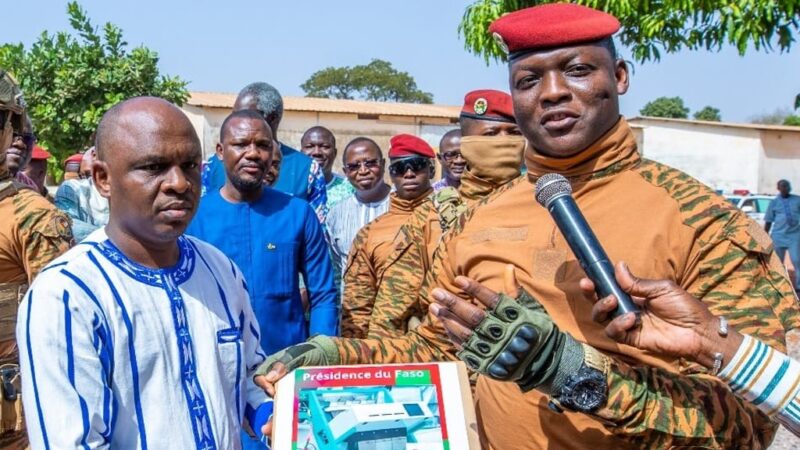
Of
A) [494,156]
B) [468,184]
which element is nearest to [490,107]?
[494,156]

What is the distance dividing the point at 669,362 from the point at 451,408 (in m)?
0.59

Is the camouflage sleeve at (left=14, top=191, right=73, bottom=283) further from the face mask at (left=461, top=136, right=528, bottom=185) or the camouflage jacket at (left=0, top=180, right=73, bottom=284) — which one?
the face mask at (left=461, top=136, right=528, bottom=185)

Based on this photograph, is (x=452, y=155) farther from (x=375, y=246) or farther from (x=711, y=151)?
(x=711, y=151)

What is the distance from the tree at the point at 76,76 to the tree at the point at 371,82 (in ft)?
168

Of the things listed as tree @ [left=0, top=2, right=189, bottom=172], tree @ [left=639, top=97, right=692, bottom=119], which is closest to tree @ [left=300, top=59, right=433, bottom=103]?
tree @ [left=639, top=97, right=692, bottom=119]

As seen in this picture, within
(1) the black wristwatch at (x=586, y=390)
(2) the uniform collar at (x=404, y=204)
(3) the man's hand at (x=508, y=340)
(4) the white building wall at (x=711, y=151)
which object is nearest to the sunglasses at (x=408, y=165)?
(2) the uniform collar at (x=404, y=204)

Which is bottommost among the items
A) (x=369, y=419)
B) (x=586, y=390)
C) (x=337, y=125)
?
(x=369, y=419)

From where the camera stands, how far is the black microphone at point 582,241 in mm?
1719

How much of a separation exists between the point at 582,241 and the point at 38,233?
237 centimetres

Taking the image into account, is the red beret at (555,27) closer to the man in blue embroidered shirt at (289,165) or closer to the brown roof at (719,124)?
the man in blue embroidered shirt at (289,165)

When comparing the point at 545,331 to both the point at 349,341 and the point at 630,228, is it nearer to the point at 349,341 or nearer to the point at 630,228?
the point at 630,228

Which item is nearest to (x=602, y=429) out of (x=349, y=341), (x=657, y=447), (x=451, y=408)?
(x=657, y=447)

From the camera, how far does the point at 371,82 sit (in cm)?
6475

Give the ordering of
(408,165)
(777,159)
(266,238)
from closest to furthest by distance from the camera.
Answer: (266,238) → (408,165) → (777,159)
